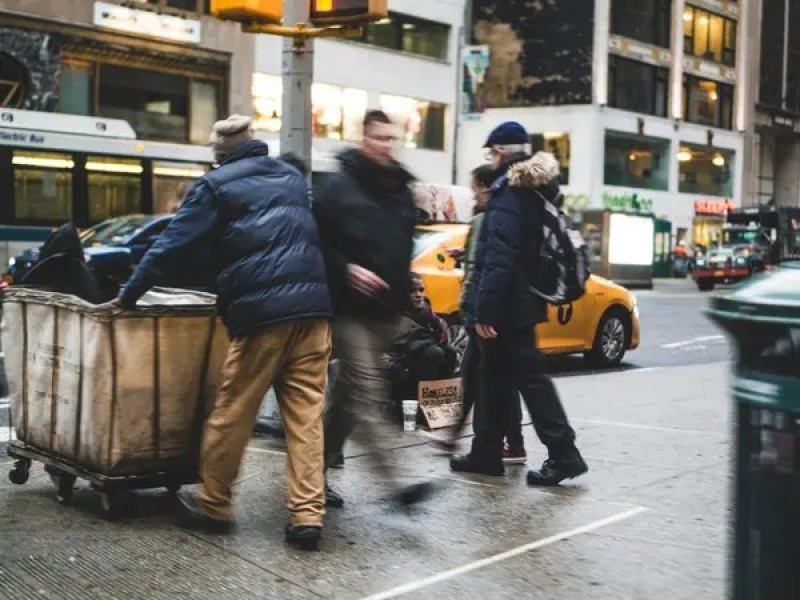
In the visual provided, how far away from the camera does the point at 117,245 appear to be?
1631 cm

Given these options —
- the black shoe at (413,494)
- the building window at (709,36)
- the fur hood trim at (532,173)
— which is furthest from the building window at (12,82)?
the building window at (709,36)

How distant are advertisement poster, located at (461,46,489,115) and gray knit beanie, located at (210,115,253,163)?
33.8 meters

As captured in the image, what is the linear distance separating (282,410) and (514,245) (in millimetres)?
1796

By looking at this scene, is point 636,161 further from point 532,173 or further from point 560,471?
point 560,471

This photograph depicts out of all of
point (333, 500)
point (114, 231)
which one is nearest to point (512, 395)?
point (333, 500)

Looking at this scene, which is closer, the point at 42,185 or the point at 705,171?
the point at 42,185

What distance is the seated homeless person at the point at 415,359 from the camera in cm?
768

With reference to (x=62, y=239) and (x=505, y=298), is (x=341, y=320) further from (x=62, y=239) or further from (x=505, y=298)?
(x=62, y=239)

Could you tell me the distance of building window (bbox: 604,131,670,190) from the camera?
49.0 m

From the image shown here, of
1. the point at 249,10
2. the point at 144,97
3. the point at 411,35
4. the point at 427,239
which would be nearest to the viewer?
the point at 249,10

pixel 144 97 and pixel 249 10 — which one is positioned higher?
pixel 144 97

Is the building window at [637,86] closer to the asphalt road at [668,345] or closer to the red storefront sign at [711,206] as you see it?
the red storefront sign at [711,206]

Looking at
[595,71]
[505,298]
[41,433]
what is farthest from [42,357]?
[595,71]

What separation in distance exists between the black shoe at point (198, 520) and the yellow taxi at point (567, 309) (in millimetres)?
5721
